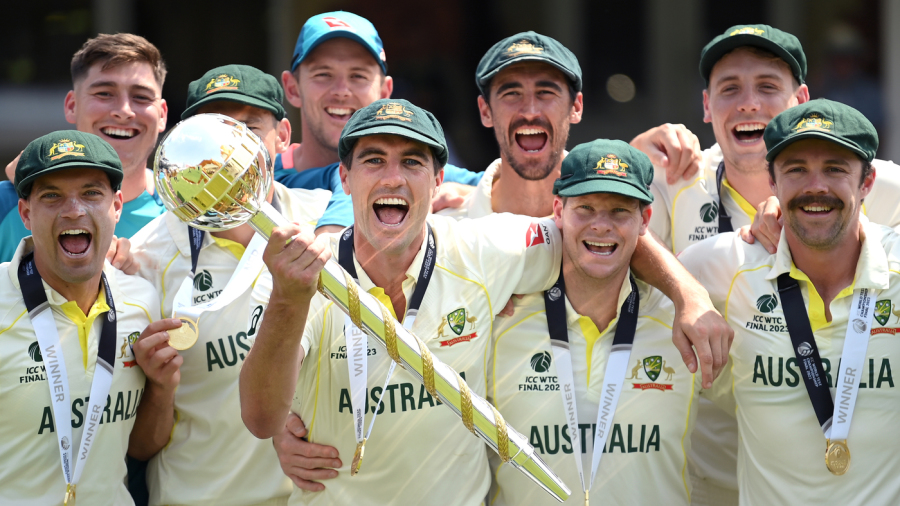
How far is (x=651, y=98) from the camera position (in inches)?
366

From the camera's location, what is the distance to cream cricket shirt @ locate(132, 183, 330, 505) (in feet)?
11.7

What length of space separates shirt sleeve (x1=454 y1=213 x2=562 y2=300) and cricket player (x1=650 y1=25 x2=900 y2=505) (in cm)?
73

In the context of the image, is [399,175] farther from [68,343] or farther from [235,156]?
[68,343]

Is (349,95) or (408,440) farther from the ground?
(349,95)

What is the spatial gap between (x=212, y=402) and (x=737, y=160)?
2.30 metres

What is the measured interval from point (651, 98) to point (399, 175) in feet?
21.1

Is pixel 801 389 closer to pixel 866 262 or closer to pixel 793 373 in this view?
pixel 793 373

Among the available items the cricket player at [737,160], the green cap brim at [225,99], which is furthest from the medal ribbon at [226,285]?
the cricket player at [737,160]

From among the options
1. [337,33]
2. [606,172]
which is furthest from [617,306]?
[337,33]

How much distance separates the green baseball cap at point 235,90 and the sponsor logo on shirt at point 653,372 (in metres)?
1.72

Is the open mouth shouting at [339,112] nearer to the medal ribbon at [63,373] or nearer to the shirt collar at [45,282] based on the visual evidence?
the shirt collar at [45,282]

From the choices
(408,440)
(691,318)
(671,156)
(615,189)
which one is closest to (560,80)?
(671,156)

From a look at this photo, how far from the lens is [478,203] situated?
4293 mm

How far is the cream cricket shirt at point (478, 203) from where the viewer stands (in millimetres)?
4262
